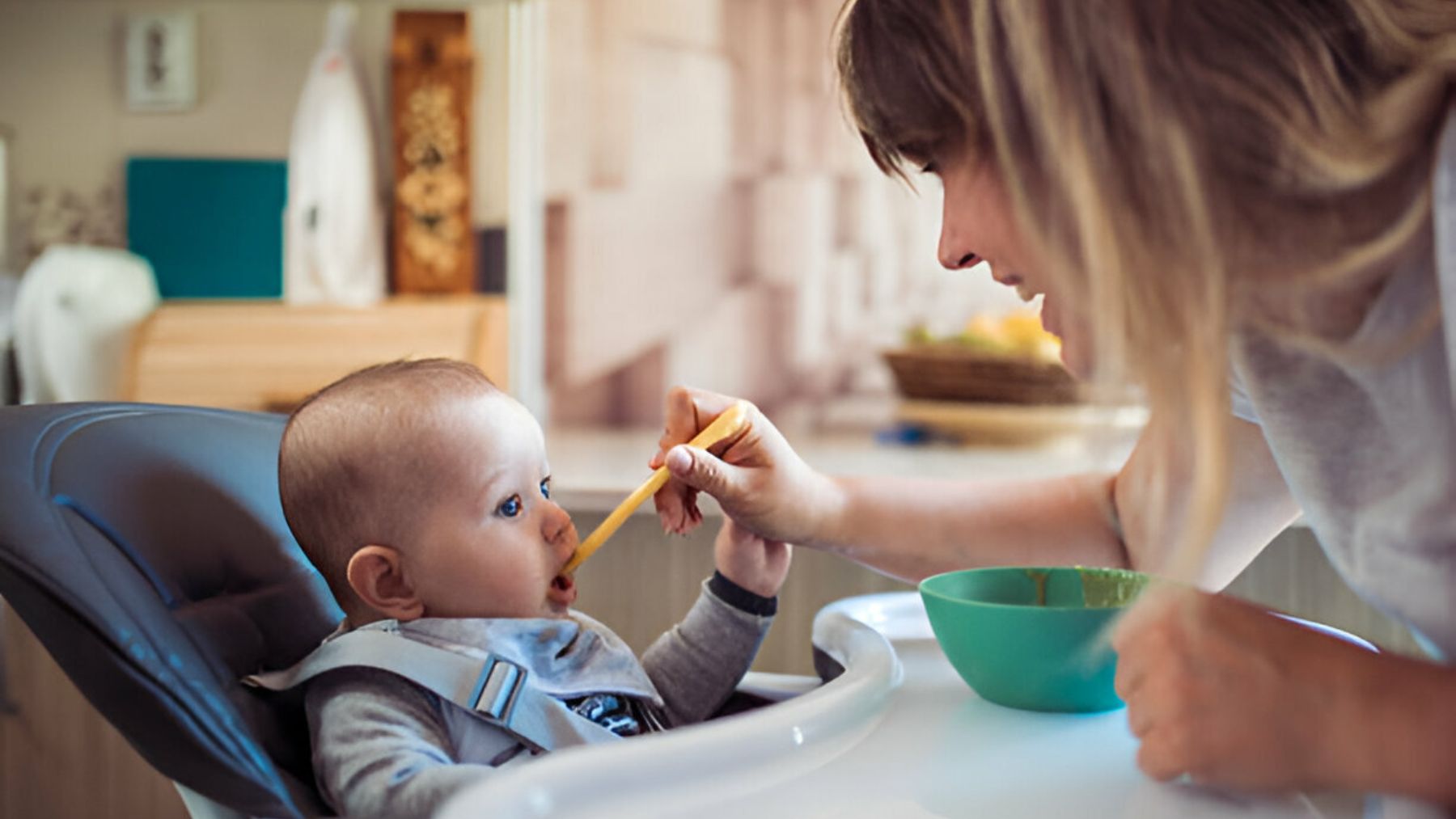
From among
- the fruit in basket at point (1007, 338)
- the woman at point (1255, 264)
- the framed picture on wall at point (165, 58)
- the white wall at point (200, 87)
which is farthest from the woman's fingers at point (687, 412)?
the framed picture on wall at point (165, 58)

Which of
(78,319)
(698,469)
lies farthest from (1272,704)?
(78,319)

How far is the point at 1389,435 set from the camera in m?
0.69

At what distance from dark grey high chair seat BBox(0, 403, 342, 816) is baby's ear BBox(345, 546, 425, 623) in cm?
6

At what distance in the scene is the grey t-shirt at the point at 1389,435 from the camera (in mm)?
645

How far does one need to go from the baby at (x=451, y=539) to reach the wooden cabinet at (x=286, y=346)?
4.71ft

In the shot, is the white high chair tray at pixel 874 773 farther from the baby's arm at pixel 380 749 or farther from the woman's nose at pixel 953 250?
the woman's nose at pixel 953 250

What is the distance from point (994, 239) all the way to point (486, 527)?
443mm

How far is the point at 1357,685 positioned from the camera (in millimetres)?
599

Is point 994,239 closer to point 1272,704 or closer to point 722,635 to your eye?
point 1272,704

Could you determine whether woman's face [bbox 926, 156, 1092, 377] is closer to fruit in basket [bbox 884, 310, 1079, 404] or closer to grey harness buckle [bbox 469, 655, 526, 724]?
grey harness buckle [bbox 469, 655, 526, 724]

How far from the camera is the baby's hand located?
107 cm

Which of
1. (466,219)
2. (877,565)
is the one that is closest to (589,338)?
(466,219)

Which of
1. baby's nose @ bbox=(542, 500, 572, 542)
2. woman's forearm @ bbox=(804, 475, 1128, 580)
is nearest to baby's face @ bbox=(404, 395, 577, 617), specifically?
baby's nose @ bbox=(542, 500, 572, 542)

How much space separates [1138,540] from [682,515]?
0.40 m
